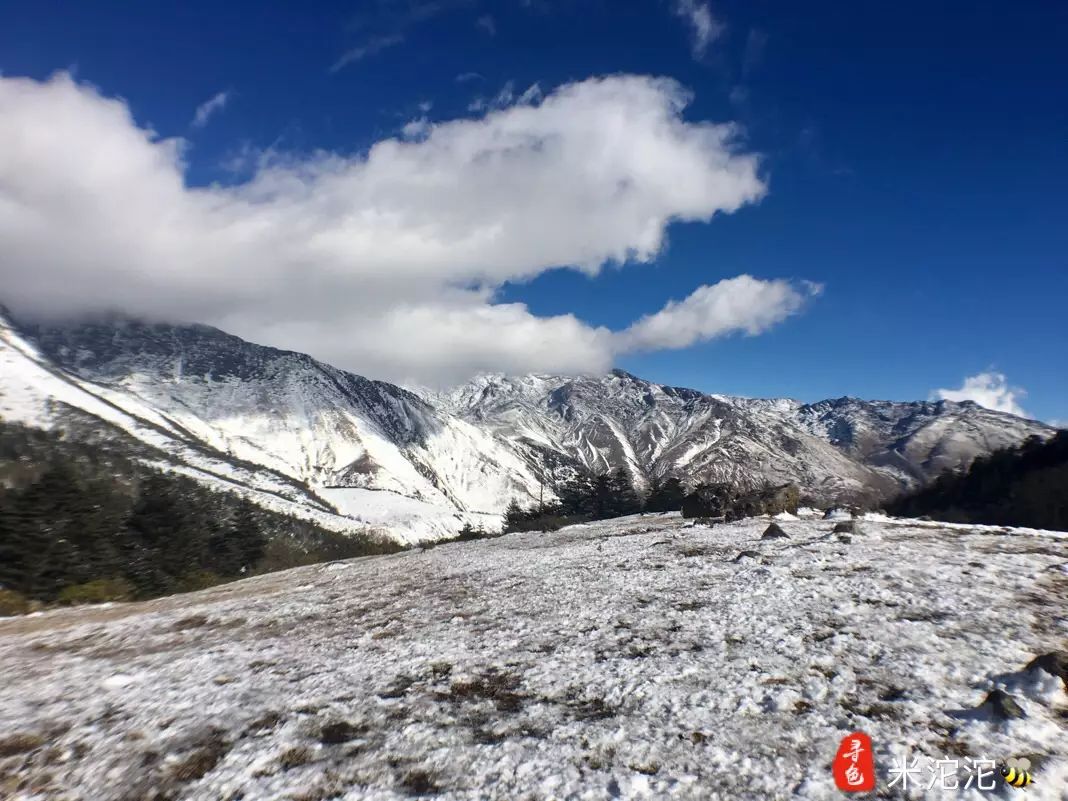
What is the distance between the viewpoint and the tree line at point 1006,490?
77.8 metres

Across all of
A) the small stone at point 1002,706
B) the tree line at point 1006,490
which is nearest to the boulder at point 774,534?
the small stone at point 1002,706

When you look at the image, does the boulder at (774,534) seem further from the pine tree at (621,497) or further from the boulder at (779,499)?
the pine tree at (621,497)

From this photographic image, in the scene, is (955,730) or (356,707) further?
(356,707)

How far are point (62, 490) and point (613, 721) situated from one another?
66.9 m

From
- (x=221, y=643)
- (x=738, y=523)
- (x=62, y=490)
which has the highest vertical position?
(x=62, y=490)

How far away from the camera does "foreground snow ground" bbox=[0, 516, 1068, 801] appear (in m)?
9.38

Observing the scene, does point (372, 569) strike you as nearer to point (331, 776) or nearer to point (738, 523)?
point (738, 523)

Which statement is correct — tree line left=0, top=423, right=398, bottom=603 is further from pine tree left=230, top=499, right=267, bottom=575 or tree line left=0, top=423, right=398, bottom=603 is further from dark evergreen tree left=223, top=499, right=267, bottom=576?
pine tree left=230, top=499, right=267, bottom=575

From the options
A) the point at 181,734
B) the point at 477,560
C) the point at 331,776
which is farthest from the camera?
the point at 477,560

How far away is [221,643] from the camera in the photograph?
19.6 meters

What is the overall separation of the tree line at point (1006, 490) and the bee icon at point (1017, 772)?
276 ft

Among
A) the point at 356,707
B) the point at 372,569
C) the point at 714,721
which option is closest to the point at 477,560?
the point at 372,569

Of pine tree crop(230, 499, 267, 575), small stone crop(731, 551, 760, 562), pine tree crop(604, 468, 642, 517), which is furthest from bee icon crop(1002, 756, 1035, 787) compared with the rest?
pine tree crop(604, 468, 642, 517)

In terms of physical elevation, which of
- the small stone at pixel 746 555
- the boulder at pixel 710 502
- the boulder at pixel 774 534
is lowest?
the small stone at pixel 746 555
